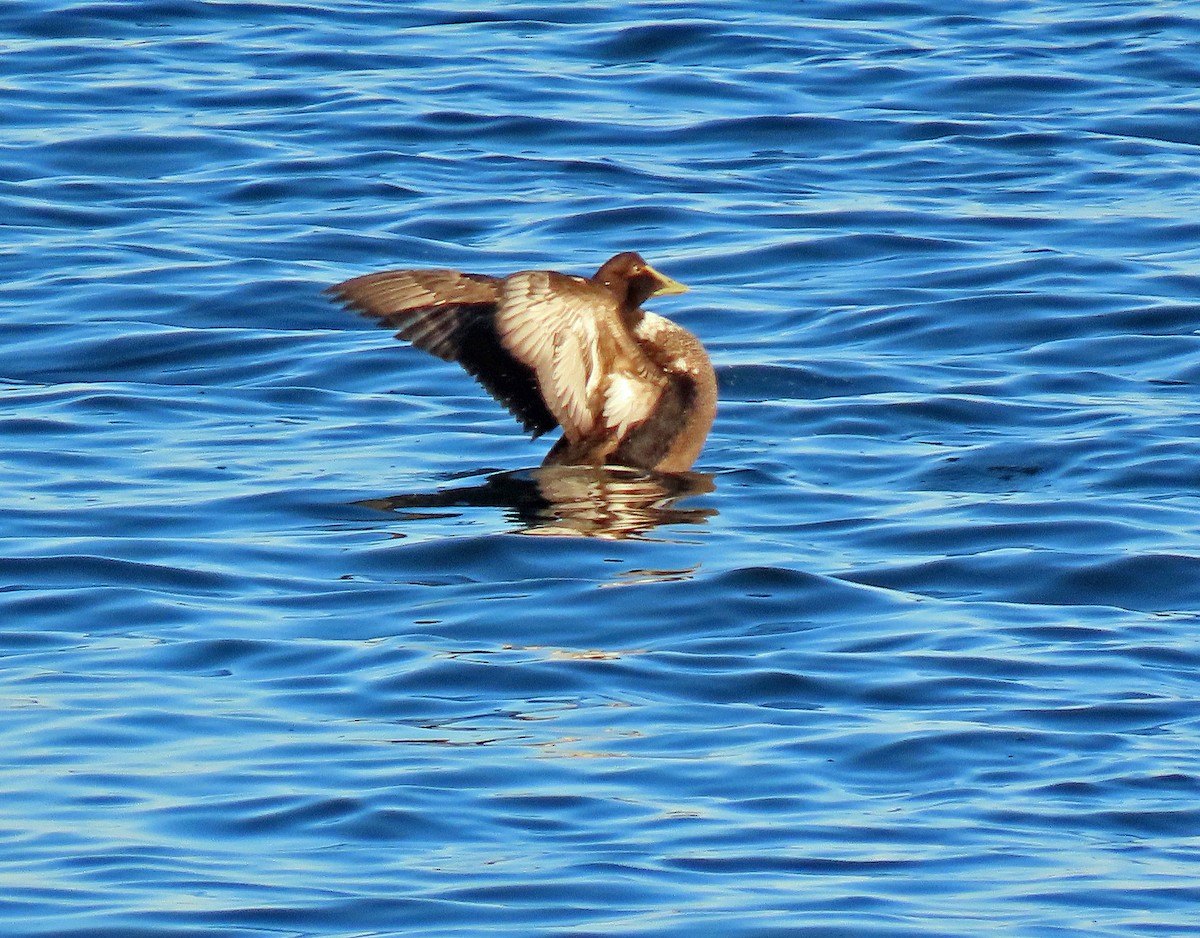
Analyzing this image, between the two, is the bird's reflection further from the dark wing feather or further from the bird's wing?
the dark wing feather

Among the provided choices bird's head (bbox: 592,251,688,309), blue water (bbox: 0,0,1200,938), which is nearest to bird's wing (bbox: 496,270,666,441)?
bird's head (bbox: 592,251,688,309)

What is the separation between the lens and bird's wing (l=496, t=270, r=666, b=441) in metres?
8.15

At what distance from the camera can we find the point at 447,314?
870 centimetres

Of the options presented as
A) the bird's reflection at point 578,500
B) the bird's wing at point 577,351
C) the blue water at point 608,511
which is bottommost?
the bird's reflection at point 578,500

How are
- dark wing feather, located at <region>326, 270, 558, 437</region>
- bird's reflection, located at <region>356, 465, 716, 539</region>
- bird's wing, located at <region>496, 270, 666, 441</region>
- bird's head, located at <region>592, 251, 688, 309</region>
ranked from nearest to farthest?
bird's reflection, located at <region>356, 465, 716, 539</region> → bird's wing, located at <region>496, 270, 666, 441</region> → dark wing feather, located at <region>326, 270, 558, 437</region> → bird's head, located at <region>592, 251, 688, 309</region>

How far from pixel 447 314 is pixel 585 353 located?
0.57 m

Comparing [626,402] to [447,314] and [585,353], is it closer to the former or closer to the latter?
[585,353]

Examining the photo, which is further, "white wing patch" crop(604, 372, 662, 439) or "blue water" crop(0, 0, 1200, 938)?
"white wing patch" crop(604, 372, 662, 439)

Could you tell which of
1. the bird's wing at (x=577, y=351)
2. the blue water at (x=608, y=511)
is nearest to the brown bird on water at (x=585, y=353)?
the bird's wing at (x=577, y=351)

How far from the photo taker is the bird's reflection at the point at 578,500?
7.95m

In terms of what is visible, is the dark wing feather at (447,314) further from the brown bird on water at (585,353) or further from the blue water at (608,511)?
the blue water at (608,511)

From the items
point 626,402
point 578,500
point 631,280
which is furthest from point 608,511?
point 631,280

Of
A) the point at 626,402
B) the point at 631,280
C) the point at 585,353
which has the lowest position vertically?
the point at 626,402

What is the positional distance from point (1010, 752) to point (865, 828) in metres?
0.60
